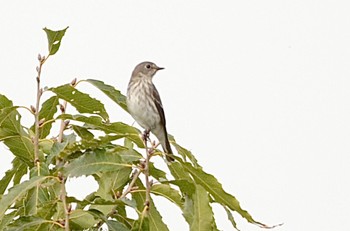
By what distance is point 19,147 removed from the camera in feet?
14.6

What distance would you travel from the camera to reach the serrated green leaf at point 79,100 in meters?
4.55

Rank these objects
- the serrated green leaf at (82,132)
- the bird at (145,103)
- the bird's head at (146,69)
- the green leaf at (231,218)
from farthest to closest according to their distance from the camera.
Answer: the bird's head at (146,69) → the bird at (145,103) → the serrated green leaf at (82,132) → the green leaf at (231,218)

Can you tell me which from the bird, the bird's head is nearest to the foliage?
the bird

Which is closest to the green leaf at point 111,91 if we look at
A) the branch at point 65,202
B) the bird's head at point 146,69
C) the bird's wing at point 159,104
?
the branch at point 65,202

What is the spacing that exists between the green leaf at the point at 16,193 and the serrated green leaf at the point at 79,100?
62cm

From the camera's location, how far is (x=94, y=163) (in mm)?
4168

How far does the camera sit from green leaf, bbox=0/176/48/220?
408 centimetres

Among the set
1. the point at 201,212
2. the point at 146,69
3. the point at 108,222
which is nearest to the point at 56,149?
the point at 108,222

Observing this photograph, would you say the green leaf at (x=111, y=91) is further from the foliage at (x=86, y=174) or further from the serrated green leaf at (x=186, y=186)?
the serrated green leaf at (x=186, y=186)

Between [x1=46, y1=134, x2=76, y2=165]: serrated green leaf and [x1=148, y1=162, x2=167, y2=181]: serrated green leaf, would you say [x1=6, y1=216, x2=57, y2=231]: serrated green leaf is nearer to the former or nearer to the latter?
[x1=46, y1=134, x2=76, y2=165]: serrated green leaf

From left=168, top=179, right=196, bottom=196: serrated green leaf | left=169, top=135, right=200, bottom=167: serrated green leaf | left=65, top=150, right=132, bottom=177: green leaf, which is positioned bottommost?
left=168, top=179, right=196, bottom=196: serrated green leaf

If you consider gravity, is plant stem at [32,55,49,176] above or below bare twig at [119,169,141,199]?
above

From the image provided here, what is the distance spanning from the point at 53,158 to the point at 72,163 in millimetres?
291

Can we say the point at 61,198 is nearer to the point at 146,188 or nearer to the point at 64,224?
the point at 64,224
